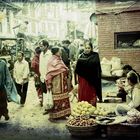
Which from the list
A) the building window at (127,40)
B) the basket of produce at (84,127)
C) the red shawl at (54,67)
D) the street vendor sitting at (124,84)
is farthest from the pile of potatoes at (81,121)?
the building window at (127,40)

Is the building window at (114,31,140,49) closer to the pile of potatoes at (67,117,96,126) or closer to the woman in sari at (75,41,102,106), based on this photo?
the woman in sari at (75,41,102,106)

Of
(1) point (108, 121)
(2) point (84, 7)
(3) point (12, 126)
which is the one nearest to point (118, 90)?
(1) point (108, 121)

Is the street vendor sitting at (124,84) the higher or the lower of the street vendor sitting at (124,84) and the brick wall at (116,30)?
the lower

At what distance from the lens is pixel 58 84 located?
5105 mm

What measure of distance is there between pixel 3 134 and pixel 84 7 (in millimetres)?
1785

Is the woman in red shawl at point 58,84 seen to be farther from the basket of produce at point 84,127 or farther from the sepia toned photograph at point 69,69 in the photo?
the basket of produce at point 84,127

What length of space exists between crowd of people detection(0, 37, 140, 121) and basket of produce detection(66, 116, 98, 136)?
0.18 meters

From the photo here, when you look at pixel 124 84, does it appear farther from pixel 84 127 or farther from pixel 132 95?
pixel 84 127

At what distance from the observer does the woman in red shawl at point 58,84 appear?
507 centimetres

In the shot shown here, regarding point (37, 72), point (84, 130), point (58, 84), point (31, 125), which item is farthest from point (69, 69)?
point (31, 125)

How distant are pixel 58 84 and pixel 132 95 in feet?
2.81

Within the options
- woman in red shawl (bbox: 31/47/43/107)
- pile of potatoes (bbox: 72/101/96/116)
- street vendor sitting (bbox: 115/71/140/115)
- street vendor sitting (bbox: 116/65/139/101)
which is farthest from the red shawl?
street vendor sitting (bbox: 115/71/140/115)

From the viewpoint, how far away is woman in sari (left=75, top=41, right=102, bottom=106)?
4953mm

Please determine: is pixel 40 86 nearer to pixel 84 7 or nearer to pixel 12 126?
pixel 12 126
